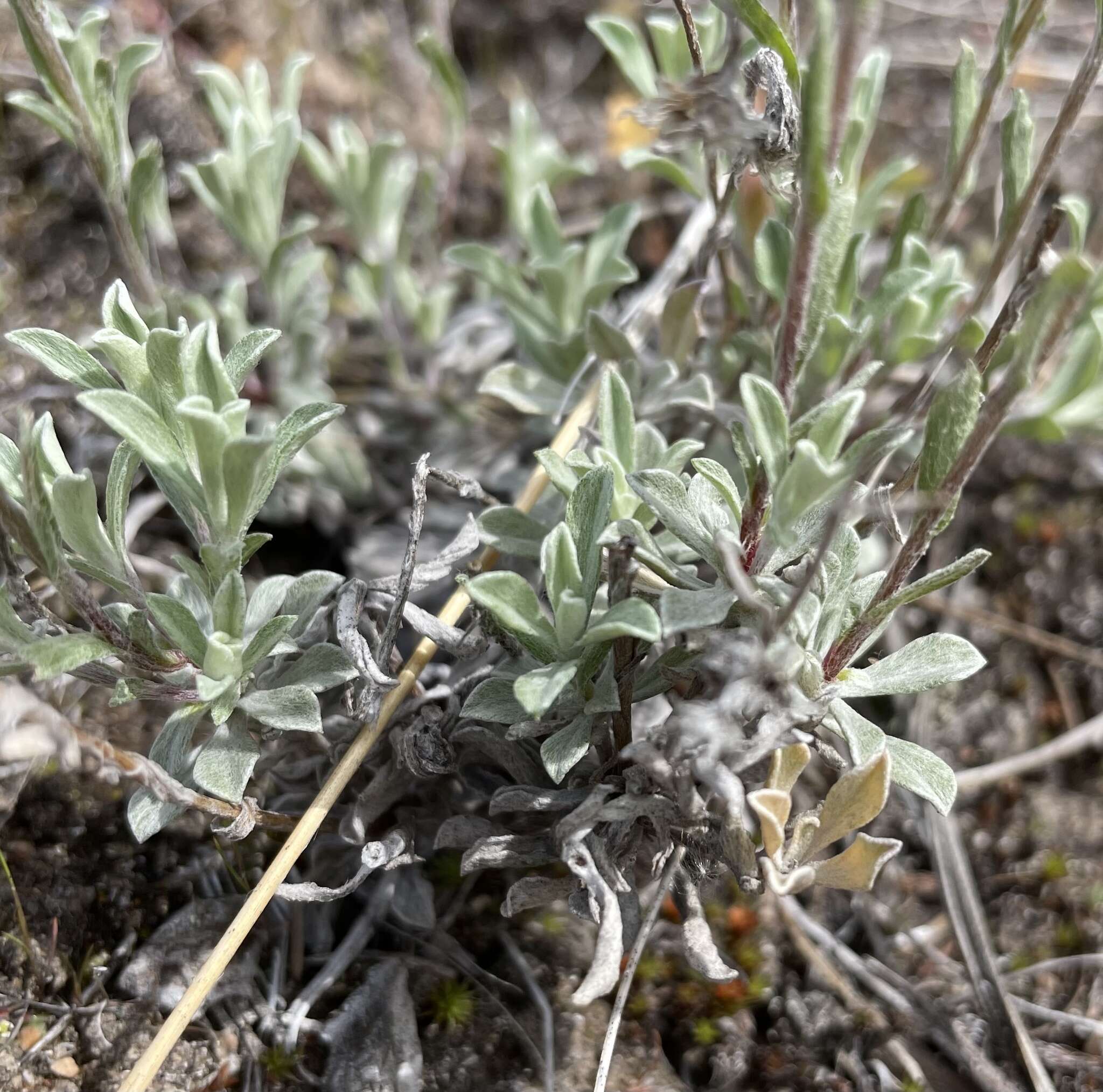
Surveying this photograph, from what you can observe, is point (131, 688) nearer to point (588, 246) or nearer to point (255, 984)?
point (255, 984)

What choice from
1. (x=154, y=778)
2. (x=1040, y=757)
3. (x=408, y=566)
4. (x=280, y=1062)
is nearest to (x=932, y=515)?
(x=408, y=566)

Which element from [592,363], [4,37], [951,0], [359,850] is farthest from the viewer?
[951,0]

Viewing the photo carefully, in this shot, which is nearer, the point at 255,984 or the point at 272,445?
the point at 272,445

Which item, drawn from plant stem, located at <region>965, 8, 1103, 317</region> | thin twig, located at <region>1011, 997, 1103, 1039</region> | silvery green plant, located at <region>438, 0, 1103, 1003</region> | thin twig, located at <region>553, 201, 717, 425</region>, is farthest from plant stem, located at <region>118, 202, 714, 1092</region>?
thin twig, located at <region>1011, 997, 1103, 1039</region>

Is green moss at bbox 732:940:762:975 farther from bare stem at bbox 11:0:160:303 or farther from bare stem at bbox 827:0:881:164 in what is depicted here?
bare stem at bbox 11:0:160:303

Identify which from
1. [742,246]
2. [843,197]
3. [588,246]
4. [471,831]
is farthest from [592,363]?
[471,831]

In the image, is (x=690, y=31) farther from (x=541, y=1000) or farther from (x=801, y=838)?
(x=541, y=1000)
